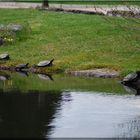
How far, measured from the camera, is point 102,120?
2333cm

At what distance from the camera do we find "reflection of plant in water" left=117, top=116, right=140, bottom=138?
21.0 meters

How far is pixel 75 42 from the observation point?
4431 centimetres

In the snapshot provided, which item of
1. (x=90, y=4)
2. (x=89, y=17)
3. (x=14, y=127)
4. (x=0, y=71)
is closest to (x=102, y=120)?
(x=14, y=127)

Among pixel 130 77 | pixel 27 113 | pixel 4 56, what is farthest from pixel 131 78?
pixel 4 56

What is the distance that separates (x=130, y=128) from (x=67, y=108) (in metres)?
4.26

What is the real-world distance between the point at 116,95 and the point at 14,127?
823cm

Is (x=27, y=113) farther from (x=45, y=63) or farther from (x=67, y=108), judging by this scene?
(x=45, y=63)

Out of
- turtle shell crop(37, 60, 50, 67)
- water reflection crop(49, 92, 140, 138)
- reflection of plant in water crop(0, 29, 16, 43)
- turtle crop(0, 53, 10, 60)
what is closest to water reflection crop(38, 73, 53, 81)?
turtle shell crop(37, 60, 50, 67)

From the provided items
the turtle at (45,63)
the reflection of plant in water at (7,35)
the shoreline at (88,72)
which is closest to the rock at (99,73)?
the shoreline at (88,72)

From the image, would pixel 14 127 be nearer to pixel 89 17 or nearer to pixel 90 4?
pixel 89 17

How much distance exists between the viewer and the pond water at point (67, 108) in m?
21.5

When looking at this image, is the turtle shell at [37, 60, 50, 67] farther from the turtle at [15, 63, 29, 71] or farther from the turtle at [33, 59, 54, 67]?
the turtle at [15, 63, 29, 71]

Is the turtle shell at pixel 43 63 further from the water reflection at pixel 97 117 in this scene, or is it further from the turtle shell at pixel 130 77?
the water reflection at pixel 97 117

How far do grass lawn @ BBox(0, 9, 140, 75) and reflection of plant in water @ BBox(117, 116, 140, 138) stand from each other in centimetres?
986
